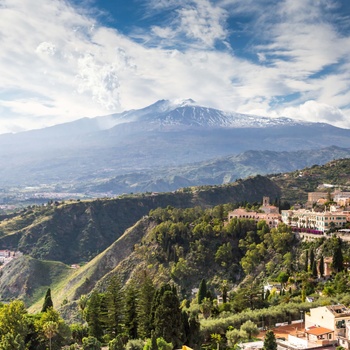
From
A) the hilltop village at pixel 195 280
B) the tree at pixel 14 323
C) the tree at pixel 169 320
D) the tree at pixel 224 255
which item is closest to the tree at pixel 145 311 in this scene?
the hilltop village at pixel 195 280

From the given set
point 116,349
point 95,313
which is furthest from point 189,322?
point 95,313

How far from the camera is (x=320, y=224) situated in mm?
71375

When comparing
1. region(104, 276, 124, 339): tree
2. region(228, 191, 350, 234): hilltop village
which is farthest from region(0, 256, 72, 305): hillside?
region(104, 276, 124, 339): tree

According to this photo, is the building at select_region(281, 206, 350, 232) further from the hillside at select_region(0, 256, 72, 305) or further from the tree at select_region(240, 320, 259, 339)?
the hillside at select_region(0, 256, 72, 305)

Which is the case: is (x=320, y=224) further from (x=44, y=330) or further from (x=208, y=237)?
(x=44, y=330)

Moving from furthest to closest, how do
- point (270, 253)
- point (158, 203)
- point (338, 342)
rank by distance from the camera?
1. point (158, 203)
2. point (270, 253)
3. point (338, 342)

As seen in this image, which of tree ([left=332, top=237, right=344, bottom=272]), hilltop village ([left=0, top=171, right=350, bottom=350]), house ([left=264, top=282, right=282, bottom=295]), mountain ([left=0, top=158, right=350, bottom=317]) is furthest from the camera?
mountain ([left=0, top=158, right=350, bottom=317])

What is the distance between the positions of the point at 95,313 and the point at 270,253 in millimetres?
32089

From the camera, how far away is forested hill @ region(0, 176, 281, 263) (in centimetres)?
13462

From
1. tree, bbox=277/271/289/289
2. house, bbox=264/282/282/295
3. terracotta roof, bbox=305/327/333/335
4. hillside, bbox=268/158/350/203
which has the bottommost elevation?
house, bbox=264/282/282/295

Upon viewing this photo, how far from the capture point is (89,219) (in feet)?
480

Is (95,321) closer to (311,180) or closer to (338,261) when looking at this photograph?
(338,261)

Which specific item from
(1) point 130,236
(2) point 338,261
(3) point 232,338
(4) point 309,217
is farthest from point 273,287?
(1) point 130,236

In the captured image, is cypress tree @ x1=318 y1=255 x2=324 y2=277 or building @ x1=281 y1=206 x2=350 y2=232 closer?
cypress tree @ x1=318 y1=255 x2=324 y2=277
